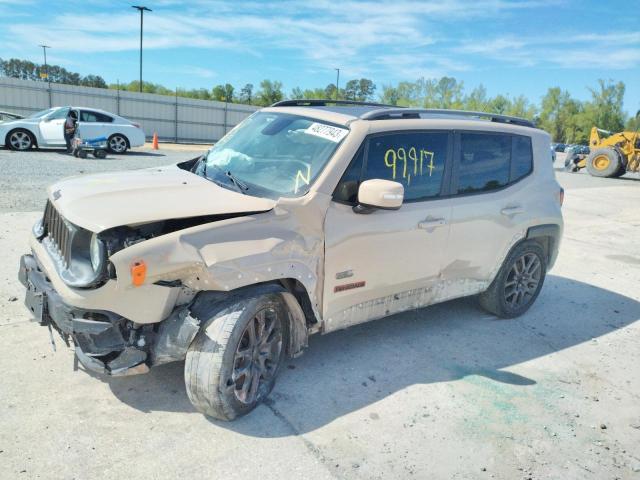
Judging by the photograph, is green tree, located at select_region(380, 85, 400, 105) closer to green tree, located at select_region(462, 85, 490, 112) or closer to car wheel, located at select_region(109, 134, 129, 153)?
green tree, located at select_region(462, 85, 490, 112)

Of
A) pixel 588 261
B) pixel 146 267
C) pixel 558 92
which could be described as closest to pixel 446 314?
pixel 146 267

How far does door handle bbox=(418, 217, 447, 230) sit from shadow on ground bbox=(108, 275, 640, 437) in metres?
1.07

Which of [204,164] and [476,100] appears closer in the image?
[204,164]

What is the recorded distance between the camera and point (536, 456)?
3.05 metres

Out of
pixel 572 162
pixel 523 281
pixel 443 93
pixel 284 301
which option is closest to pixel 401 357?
pixel 284 301

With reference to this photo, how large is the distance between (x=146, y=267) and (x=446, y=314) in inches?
132

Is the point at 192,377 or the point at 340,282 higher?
the point at 340,282

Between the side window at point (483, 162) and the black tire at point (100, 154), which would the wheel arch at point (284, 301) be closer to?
the side window at point (483, 162)

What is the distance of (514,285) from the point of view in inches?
202

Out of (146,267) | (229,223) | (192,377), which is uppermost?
(229,223)

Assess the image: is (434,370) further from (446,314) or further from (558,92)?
(558,92)

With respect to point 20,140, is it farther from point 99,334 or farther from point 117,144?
point 99,334

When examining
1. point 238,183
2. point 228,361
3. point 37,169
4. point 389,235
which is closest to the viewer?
point 228,361

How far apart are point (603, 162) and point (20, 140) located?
22.8m
